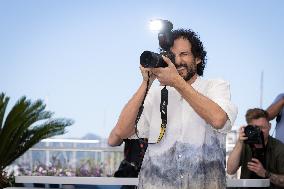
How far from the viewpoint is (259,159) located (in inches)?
133

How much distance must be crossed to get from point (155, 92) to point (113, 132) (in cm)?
20

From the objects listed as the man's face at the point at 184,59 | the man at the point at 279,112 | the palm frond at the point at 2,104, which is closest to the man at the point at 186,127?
the man's face at the point at 184,59

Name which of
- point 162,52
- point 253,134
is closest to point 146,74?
point 162,52

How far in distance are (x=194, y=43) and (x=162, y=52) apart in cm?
17

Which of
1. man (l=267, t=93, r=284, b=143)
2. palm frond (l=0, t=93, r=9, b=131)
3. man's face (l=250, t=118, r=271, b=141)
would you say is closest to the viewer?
man's face (l=250, t=118, r=271, b=141)

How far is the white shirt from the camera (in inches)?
69.2

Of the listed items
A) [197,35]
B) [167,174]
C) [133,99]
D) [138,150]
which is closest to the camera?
[167,174]

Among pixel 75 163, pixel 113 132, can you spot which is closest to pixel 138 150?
pixel 113 132

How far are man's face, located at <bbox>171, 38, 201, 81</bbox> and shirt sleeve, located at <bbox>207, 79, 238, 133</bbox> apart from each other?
84 mm

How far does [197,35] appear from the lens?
2.04 meters

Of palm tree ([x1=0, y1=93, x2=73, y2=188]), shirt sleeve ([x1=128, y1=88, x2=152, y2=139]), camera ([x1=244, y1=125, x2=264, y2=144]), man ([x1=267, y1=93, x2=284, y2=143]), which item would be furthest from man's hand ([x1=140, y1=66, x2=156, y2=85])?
palm tree ([x1=0, y1=93, x2=73, y2=188])

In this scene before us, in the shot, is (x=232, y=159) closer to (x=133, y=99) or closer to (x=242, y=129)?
(x=242, y=129)

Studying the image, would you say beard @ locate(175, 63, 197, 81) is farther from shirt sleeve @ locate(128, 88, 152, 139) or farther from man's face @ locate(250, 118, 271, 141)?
man's face @ locate(250, 118, 271, 141)

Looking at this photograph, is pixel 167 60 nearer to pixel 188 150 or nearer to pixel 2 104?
pixel 188 150
